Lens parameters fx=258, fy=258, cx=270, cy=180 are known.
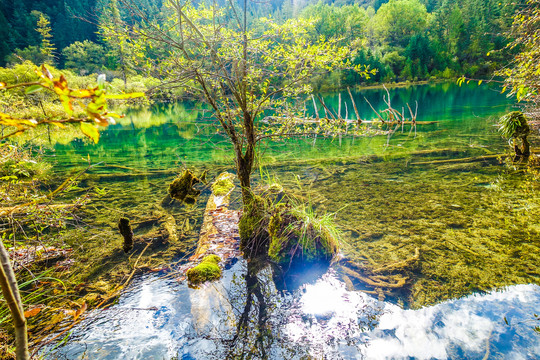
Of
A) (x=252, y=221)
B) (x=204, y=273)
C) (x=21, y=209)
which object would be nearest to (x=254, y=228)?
(x=252, y=221)

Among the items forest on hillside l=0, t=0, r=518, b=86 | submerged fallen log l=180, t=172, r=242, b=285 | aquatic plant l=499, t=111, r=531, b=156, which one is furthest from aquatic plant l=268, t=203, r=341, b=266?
forest on hillside l=0, t=0, r=518, b=86

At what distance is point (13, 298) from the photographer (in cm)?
109

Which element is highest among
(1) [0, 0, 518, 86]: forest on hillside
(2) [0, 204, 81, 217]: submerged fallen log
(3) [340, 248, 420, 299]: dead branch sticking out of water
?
(1) [0, 0, 518, 86]: forest on hillside

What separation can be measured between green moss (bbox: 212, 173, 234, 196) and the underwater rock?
109 inches

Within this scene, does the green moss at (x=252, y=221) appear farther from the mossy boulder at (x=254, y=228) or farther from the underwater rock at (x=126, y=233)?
the underwater rock at (x=126, y=233)

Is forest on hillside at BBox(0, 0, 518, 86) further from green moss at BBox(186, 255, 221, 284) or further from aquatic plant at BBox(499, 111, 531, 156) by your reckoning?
green moss at BBox(186, 255, 221, 284)

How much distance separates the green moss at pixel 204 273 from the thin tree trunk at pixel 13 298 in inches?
126

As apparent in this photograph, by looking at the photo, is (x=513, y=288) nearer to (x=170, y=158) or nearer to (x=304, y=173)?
(x=304, y=173)

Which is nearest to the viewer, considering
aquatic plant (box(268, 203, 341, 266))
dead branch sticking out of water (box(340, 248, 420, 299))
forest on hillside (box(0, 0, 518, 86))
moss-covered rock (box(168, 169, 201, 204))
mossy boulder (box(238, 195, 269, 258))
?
dead branch sticking out of water (box(340, 248, 420, 299))

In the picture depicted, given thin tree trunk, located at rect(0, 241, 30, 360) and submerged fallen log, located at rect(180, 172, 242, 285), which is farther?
submerged fallen log, located at rect(180, 172, 242, 285)

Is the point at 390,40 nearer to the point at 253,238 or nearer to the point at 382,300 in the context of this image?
the point at 253,238

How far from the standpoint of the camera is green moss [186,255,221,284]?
13.9ft

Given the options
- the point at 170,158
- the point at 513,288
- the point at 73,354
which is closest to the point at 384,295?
the point at 513,288

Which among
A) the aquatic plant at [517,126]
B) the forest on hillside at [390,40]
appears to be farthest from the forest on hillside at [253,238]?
the forest on hillside at [390,40]
